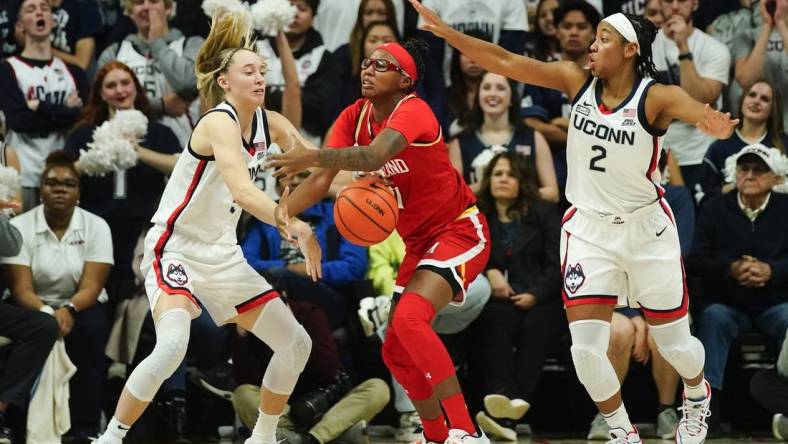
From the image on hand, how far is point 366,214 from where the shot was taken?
6.78m

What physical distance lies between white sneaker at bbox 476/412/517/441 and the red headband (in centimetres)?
265

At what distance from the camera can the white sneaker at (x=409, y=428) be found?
8.73 meters

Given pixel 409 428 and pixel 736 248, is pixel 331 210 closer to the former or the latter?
pixel 409 428

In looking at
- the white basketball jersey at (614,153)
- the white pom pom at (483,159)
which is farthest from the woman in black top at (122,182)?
the white basketball jersey at (614,153)

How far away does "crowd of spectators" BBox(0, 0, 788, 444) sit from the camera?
8539 millimetres

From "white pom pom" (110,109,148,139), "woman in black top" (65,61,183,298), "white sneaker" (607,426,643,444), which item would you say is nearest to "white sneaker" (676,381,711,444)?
"white sneaker" (607,426,643,444)

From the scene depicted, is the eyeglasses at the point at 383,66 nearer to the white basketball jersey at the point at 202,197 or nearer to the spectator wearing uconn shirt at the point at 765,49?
the white basketball jersey at the point at 202,197

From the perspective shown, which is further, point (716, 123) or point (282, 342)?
point (282, 342)

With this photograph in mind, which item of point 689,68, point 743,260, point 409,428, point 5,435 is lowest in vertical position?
point 409,428

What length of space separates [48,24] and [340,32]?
2413mm

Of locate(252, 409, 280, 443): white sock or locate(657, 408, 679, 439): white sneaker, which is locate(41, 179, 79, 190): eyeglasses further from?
locate(657, 408, 679, 439): white sneaker

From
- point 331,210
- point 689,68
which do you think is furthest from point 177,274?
point 689,68

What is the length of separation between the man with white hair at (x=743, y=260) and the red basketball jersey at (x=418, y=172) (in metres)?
2.59

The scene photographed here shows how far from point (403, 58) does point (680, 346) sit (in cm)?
218
